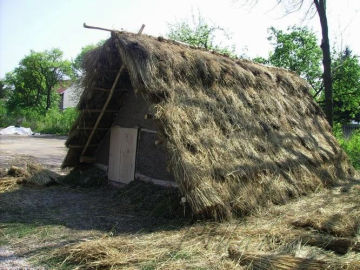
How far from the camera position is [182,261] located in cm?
432

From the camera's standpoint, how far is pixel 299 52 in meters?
18.5

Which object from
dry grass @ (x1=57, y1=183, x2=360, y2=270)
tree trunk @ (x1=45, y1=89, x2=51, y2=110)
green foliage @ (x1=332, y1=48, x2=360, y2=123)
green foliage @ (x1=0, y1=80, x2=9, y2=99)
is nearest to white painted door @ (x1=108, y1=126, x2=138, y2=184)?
dry grass @ (x1=57, y1=183, x2=360, y2=270)

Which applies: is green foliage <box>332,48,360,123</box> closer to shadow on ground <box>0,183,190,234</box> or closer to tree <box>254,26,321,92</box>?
tree <box>254,26,321,92</box>

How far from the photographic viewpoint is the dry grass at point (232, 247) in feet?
13.5

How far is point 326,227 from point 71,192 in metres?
5.88

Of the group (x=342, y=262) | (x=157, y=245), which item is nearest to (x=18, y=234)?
(x=157, y=245)

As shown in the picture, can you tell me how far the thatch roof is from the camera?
6.18 metres

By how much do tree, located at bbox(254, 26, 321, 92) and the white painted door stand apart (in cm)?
1237

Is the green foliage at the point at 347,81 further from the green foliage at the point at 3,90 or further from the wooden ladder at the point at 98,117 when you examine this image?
the green foliage at the point at 3,90

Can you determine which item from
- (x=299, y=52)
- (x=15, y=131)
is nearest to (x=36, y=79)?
(x=15, y=131)

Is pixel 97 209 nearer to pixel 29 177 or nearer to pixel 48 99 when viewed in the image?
pixel 29 177

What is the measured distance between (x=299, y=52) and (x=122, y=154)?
13.1 m

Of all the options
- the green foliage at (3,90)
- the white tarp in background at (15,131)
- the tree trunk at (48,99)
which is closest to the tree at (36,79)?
the tree trunk at (48,99)

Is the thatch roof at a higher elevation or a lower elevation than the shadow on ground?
higher
